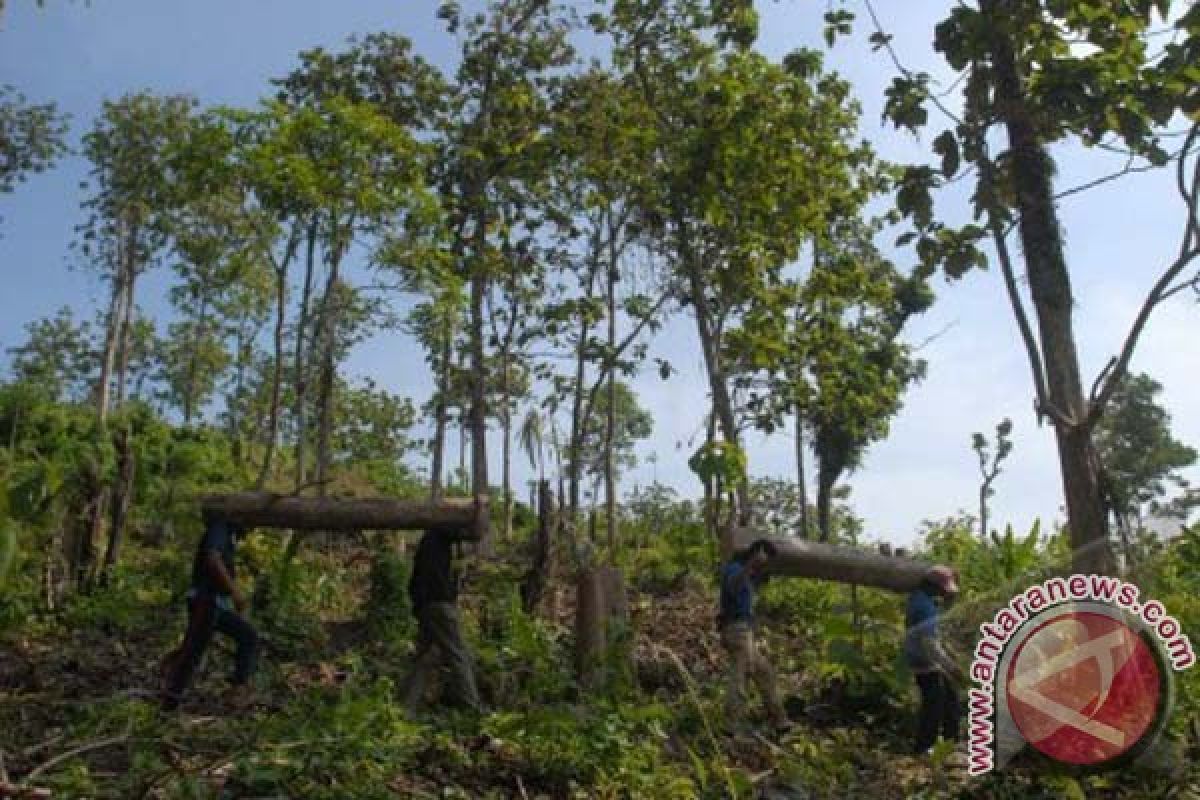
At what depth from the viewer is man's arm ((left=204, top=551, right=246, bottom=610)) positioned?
845 cm

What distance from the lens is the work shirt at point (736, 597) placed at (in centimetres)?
957

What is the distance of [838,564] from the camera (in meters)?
10.3

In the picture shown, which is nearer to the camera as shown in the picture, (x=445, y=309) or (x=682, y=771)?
(x=682, y=771)

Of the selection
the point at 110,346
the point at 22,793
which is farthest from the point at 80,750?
the point at 110,346

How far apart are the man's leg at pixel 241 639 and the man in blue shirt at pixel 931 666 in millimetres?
5260

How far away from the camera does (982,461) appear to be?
1586 inches

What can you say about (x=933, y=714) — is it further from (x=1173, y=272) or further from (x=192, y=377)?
(x=192, y=377)

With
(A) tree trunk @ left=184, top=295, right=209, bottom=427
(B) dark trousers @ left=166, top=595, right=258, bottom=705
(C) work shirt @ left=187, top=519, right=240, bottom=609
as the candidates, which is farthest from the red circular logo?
(A) tree trunk @ left=184, top=295, right=209, bottom=427

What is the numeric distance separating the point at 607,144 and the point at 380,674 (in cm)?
1167

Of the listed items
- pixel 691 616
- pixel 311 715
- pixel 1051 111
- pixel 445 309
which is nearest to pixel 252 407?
pixel 445 309

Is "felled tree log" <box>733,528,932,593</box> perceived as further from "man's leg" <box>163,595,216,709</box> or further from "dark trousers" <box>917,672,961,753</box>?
"man's leg" <box>163,595,216,709</box>

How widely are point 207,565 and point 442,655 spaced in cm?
195

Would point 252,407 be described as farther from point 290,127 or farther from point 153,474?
point 290,127

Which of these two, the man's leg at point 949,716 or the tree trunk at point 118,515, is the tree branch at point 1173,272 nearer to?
the man's leg at point 949,716
